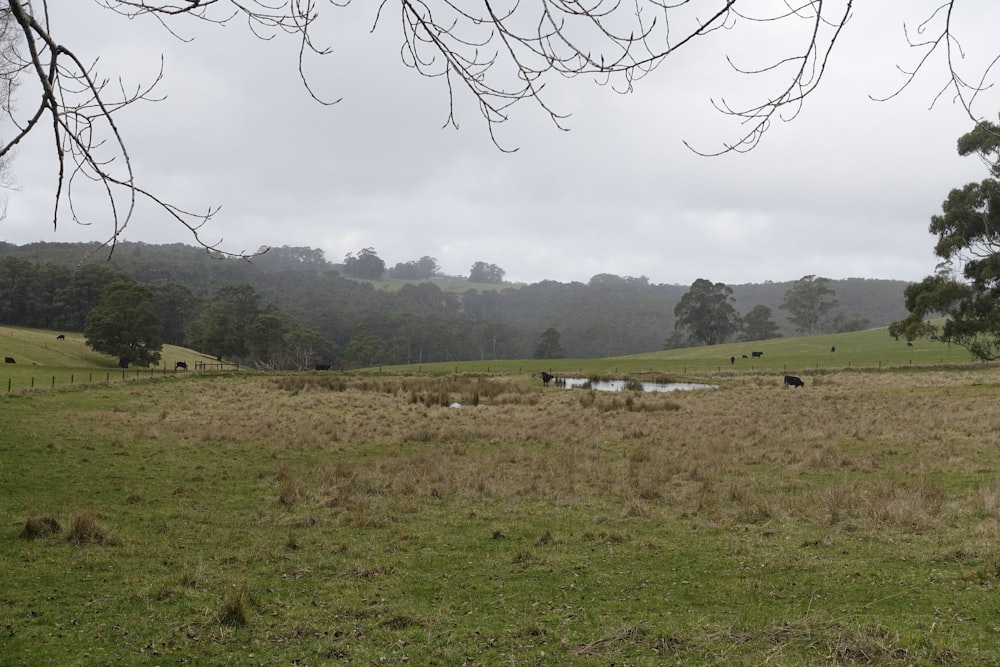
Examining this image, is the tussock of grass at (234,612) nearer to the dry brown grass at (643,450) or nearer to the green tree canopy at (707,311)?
the dry brown grass at (643,450)

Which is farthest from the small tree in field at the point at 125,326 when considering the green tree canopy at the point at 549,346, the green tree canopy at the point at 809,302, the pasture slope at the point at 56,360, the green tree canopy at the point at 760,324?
the green tree canopy at the point at 809,302

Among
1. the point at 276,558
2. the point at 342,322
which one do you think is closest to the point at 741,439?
the point at 276,558

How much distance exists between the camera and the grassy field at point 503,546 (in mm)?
5539

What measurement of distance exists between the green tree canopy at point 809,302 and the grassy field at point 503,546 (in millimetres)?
109495

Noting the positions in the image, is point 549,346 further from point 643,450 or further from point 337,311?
point 643,450

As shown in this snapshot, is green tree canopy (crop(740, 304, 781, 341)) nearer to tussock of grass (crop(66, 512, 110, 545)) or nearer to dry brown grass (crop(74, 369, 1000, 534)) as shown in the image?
dry brown grass (crop(74, 369, 1000, 534))

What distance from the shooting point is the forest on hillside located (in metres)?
81.7

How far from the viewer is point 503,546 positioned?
878 cm

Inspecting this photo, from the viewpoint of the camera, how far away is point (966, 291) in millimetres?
42156

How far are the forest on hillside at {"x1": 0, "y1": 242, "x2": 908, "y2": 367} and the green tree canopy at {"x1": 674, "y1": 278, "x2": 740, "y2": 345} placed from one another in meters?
3.01

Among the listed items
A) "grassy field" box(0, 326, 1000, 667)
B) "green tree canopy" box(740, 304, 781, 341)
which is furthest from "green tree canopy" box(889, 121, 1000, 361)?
"green tree canopy" box(740, 304, 781, 341)

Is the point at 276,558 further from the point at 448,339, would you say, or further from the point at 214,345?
the point at 448,339

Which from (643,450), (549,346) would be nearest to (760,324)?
(549,346)

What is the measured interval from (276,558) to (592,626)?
14.1ft
